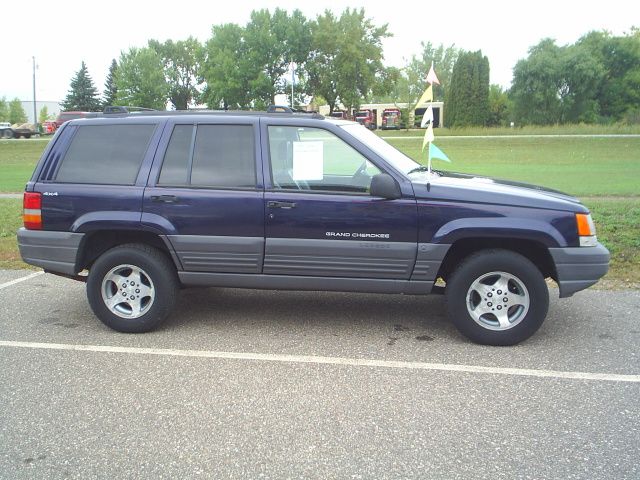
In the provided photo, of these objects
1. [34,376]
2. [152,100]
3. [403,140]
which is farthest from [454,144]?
[152,100]

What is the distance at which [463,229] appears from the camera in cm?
458

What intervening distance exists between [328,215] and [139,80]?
189 feet

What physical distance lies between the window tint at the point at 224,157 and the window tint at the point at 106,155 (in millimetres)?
501

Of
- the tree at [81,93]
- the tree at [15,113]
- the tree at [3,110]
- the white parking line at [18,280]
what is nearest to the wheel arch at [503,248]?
the white parking line at [18,280]

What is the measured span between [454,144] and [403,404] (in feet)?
87.6

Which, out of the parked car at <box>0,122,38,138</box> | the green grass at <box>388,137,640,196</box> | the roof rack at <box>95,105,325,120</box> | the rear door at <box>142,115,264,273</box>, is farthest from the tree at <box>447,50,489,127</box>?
the rear door at <box>142,115,264,273</box>

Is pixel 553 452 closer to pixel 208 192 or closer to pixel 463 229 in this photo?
pixel 463 229

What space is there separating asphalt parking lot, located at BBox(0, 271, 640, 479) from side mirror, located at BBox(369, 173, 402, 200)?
123 cm

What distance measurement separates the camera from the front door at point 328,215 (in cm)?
468

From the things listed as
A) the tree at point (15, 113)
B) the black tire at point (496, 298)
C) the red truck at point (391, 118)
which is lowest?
the black tire at point (496, 298)

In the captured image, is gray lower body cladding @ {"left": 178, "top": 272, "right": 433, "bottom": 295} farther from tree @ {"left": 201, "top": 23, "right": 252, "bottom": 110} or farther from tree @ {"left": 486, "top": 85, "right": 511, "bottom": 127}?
tree @ {"left": 486, "top": 85, "right": 511, "bottom": 127}

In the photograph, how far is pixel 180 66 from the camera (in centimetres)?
8056

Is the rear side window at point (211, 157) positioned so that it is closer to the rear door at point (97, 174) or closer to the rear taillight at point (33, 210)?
the rear door at point (97, 174)

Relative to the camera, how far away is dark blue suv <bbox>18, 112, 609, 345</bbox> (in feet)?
15.1
